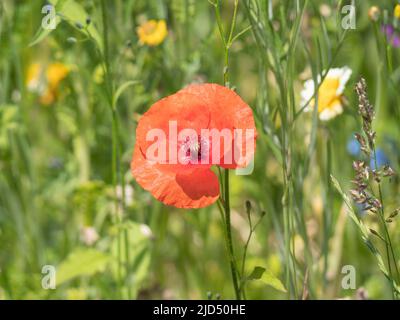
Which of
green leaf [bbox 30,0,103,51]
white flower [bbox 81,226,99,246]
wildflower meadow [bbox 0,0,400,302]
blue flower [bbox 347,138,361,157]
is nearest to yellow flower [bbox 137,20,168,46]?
wildflower meadow [bbox 0,0,400,302]

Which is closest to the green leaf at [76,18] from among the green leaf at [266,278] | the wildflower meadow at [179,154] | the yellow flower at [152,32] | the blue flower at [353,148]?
the wildflower meadow at [179,154]

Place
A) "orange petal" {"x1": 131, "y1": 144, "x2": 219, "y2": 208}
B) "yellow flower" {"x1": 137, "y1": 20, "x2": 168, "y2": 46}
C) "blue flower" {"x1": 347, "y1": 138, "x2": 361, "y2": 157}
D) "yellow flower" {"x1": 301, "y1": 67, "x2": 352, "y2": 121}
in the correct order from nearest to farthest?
"orange petal" {"x1": 131, "y1": 144, "x2": 219, "y2": 208}, "yellow flower" {"x1": 301, "y1": 67, "x2": 352, "y2": 121}, "yellow flower" {"x1": 137, "y1": 20, "x2": 168, "y2": 46}, "blue flower" {"x1": 347, "y1": 138, "x2": 361, "y2": 157}

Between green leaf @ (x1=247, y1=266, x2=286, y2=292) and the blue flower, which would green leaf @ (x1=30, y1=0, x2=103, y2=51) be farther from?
the blue flower

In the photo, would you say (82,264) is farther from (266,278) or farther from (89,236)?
(266,278)

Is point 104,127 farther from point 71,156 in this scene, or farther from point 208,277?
point 208,277

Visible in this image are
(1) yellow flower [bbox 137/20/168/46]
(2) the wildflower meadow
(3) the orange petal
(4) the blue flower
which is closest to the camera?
(3) the orange petal

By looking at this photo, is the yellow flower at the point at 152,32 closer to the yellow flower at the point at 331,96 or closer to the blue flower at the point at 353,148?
the yellow flower at the point at 331,96
